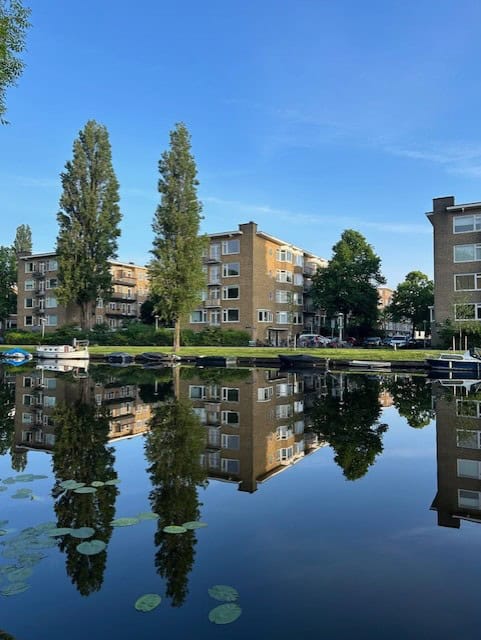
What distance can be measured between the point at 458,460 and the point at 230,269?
2211 inches

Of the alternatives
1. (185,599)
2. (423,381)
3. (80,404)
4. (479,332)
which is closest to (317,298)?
(479,332)

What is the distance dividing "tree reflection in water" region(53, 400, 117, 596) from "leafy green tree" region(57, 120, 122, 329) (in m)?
49.9

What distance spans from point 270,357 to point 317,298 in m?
29.8

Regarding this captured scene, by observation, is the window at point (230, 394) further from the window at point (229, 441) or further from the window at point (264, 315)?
the window at point (264, 315)

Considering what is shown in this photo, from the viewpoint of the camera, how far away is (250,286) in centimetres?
6241

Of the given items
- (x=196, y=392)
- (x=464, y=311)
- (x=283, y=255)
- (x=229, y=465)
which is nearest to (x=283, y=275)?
(x=283, y=255)

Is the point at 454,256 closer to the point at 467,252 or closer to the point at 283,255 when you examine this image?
the point at 467,252

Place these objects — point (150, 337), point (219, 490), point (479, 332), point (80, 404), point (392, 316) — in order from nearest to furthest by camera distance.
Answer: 1. point (219, 490)
2. point (80, 404)
3. point (479, 332)
4. point (150, 337)
5. point (392, 316)

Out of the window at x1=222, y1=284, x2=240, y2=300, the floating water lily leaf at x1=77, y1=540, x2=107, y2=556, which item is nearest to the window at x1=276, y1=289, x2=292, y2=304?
the window at x1=222, y1=284, x2=240, y2=300

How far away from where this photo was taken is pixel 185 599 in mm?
4672

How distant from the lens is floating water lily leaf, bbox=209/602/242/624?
4.30m

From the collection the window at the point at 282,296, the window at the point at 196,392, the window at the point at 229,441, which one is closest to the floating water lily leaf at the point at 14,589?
the window at the point at 229,441

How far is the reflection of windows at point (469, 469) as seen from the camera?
8641 mm

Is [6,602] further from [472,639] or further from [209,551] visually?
[472,639]
